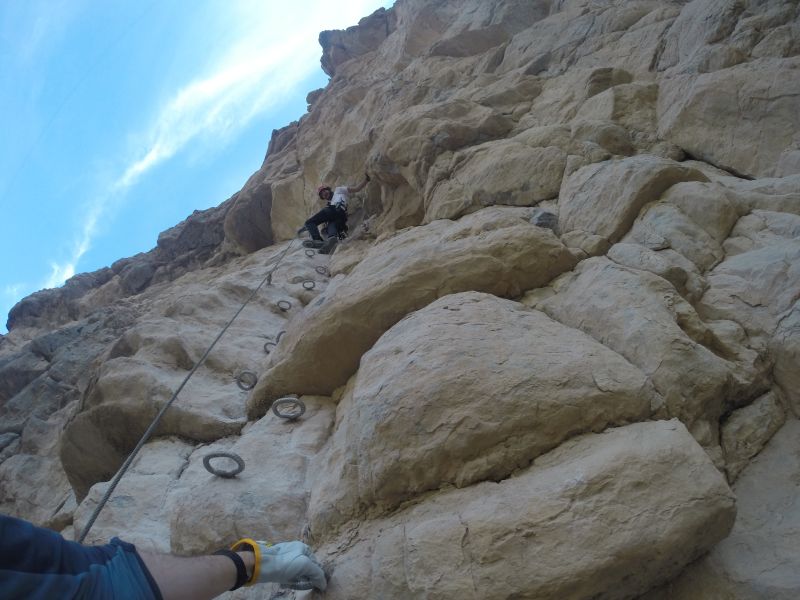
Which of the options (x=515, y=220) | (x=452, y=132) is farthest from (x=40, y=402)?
(x=515, y=220)

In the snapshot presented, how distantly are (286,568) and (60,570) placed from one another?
35.3 inches

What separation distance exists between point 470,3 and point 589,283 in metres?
12.3

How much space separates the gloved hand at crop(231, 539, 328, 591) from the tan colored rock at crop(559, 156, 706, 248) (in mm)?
3165

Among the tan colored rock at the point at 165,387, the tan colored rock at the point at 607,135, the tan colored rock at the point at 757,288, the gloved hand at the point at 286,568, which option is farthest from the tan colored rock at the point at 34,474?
the tan colored rock at the point at 607,135

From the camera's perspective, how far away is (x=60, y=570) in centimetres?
180

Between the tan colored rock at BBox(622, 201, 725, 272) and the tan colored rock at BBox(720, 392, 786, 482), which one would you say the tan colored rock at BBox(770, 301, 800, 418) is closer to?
the tan colored rock at BBox(720, 392, 786, 482)

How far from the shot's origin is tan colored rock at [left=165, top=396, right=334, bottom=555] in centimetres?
312

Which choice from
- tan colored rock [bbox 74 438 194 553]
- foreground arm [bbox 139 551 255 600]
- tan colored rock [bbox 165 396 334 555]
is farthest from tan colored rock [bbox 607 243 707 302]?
tan colored rock [bbox 74 438 194 553]

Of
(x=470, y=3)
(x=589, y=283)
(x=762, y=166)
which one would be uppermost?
(x=470, y=3)

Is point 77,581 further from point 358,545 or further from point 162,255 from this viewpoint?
point 162,255

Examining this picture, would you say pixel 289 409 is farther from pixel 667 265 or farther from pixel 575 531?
pixel 667 265

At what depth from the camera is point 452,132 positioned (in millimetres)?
7086

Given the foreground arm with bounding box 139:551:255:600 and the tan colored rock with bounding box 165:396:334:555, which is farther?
the tan colored rock with bounding box 165:396:334:555

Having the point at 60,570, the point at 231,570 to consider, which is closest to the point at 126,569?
the point at 60,570
